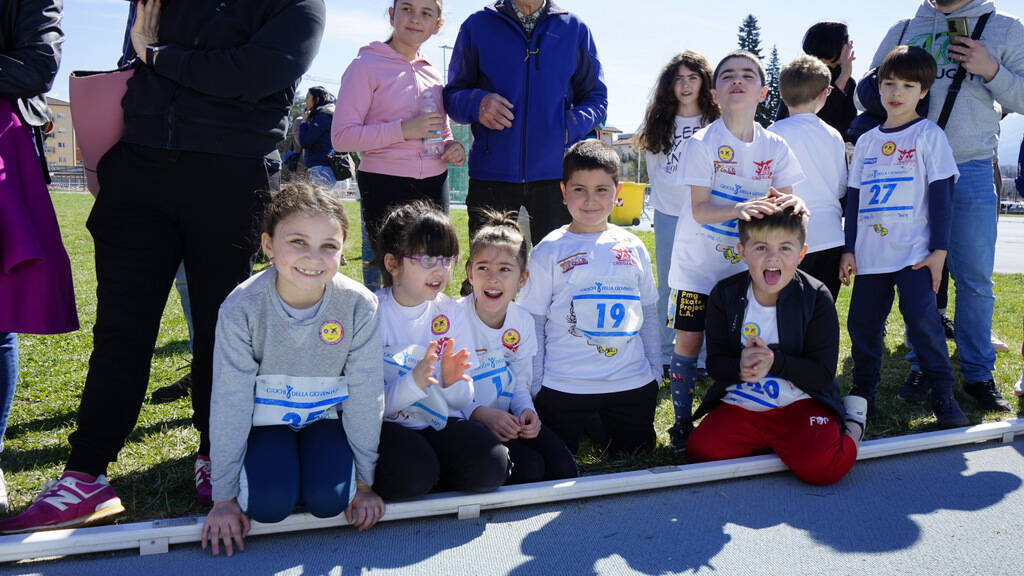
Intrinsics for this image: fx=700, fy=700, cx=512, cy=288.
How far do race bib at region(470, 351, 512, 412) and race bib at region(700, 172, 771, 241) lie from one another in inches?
44.5

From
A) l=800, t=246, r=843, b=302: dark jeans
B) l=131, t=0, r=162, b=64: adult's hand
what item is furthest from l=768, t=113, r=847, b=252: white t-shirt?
l=131, t=0, r=162, b=64: adult's hand

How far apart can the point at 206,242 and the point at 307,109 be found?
206 inches

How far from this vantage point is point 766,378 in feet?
9.91

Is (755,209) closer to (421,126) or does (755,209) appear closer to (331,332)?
(421,126)

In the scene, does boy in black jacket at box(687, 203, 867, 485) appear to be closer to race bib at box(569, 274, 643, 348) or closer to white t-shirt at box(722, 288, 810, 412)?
white t-shirt at box(722, 288, 810, 412)

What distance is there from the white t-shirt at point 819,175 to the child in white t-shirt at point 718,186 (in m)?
0.39

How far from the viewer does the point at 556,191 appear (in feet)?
12.0

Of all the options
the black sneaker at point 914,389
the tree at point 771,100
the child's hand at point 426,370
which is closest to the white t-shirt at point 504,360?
the child's hand at point 426,370

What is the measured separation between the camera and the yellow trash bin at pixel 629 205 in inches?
703

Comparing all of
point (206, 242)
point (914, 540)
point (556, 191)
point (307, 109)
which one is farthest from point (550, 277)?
point (307, 109)

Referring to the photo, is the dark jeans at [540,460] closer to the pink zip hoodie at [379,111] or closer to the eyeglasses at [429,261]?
the eyeglasses at [429,261]

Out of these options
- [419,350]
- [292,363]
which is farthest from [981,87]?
[292,363]

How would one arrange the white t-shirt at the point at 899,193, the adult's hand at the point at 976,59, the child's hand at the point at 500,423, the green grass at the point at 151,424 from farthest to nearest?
1. the adult's hand at the point at 976,59
2. the white t-shirt at the point at 899,193
3. the child's hand at the point at 500,423
4. the green grass at the point at 151,424

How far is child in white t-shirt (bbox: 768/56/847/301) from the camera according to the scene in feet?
11.7
